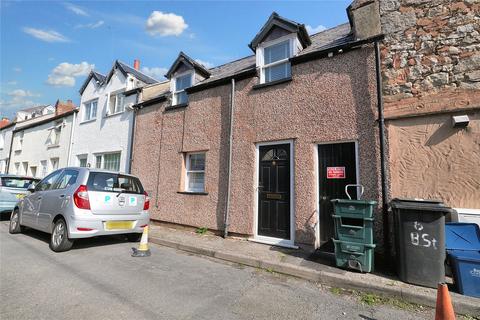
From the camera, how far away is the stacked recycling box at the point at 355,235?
434 centimetres

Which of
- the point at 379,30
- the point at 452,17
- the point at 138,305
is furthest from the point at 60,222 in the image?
the point at 452,17

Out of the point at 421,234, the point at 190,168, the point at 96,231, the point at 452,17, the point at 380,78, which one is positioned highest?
the point at 452,17

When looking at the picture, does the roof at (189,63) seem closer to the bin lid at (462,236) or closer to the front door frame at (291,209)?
the front door frame at (291,209)

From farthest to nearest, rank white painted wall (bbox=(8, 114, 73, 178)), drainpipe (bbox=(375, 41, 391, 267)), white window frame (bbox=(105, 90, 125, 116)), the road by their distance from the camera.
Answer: white painted wall (bbox=(8, 114, 73, 178)) < white window frame (bbox=(105, 90, 125, 116)) < drainpipe (bbox=(375, 41, 391, 267)) < the road

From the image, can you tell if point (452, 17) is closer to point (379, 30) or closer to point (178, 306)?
point (379, 30)

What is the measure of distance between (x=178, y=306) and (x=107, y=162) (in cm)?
1073

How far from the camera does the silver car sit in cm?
539

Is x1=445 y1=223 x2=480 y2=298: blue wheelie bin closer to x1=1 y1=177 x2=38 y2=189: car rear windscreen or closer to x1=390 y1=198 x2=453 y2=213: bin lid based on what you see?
x1=390 y1=198 x2=453 y2=213: bin lid

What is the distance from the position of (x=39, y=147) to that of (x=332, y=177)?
19437 mm

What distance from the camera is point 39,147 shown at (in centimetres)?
1716

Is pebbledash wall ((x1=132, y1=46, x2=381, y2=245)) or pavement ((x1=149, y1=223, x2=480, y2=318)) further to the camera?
pebbledash wall ((x1=132, y1=46, x2=381, y2=245))

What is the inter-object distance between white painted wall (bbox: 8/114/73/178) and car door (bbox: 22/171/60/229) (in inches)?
338

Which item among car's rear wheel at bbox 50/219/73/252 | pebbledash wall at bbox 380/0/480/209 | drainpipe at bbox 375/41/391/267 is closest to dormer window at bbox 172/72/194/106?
car's rear wheel at bbox 50/219/73/252

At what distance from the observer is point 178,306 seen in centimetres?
327
